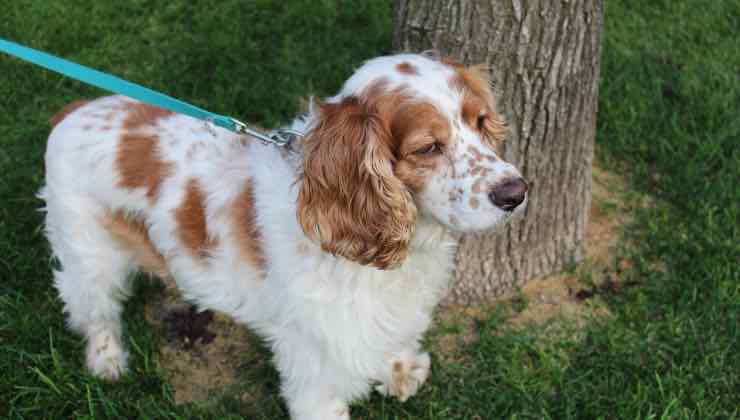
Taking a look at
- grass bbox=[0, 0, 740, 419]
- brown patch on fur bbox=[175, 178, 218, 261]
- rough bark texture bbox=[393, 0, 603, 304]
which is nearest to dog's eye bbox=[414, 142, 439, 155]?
rough bark texture bbox=[393, 0, 603, 304]

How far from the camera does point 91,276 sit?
3.45 m

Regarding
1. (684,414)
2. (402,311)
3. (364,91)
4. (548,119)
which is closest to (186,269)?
(402,311)

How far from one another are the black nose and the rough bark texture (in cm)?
98

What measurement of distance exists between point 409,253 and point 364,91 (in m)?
0.69

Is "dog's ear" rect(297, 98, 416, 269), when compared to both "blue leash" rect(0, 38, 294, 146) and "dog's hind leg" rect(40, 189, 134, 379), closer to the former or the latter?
"blue leash" rect(0, 38, 294, 146)

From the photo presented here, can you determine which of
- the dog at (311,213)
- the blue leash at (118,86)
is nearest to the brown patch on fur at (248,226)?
the dog at (311,213)

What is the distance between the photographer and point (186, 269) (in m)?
3.21

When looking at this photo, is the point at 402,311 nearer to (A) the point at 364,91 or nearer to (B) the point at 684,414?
(A) the point at 364,91

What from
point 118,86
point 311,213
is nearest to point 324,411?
point 311,213

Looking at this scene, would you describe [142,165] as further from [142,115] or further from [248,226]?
[248,226]

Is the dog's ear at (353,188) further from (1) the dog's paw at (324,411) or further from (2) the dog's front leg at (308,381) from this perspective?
(1) the dog's paw at (324,411)

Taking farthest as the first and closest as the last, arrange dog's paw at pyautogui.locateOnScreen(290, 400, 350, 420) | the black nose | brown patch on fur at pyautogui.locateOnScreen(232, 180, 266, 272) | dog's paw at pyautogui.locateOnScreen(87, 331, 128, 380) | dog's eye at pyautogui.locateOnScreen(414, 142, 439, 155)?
1. dog's paw at pyautogui.locateOnScreen(87, 331, 128, 380)
2. dog's paw at pyautogui.locateOnScreen(290, 400, 350, 420)
3. brown patch on fur at pyautogui.locateOnScreen(232, 180, 266, 272)
4. dog's eye at pyautogui.locateOnScreen(414, 142, 439, 155)
5. the black nose

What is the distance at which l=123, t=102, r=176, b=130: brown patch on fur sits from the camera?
10.4ft

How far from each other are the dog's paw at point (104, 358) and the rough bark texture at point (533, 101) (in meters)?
1.76
